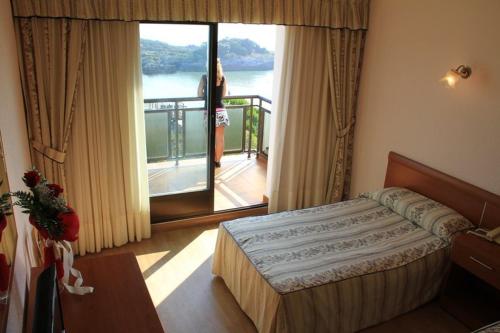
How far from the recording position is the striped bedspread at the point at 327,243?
2.77m

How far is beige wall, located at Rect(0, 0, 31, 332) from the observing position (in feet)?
5.11

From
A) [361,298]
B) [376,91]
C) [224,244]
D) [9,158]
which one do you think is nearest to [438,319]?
[361,298]

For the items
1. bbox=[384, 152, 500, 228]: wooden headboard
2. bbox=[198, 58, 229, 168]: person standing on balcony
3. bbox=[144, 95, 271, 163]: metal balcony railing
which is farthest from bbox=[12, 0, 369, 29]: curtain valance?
bbox=[384, 152, 500, 228]: wooden headboard

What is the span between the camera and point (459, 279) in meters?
3.23

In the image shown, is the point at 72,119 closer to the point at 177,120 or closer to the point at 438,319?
the point at 177,120

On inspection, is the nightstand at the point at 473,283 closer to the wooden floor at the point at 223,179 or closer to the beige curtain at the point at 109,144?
the wooden floor at the point at 223,179

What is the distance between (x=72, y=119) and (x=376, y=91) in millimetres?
2742

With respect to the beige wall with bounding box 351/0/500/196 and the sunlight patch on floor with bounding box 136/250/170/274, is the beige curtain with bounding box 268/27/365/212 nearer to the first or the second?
the beige wall with bounding box 351/0/500/196

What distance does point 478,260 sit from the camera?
284 centimetres

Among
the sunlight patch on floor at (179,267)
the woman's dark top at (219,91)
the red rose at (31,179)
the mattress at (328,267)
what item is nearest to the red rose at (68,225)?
the red rose at (31,179)

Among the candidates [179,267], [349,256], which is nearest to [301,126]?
[349,256]

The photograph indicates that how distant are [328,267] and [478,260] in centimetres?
99

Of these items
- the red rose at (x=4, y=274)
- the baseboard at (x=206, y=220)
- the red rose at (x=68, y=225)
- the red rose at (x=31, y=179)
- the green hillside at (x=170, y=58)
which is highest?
the green hillside at (x=170, y=58)

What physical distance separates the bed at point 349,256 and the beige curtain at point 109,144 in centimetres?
98
